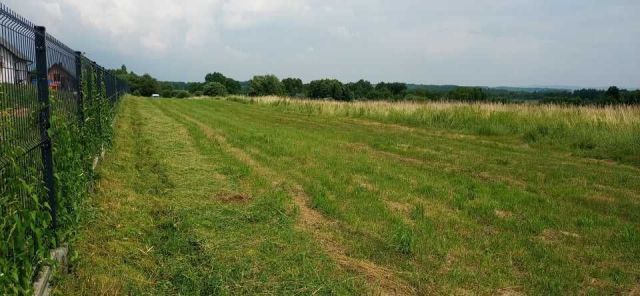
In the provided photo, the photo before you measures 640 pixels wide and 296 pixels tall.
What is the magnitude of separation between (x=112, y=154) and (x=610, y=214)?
28.8ft

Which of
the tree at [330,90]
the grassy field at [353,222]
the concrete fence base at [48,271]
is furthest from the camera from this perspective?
the tree at [330,90]

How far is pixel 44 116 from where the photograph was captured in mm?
4098

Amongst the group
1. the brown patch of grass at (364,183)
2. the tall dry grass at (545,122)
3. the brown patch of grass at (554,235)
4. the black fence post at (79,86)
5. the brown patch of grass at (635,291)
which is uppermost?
the black fence post at (79,86)

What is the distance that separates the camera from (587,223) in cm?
A: 632

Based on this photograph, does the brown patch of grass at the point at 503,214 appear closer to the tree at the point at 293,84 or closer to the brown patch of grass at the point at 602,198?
the brown patch of grass at the point at 602,198

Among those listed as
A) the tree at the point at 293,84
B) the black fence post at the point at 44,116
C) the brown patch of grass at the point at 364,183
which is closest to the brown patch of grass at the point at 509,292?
the brown patch of grass at the point at 364,183

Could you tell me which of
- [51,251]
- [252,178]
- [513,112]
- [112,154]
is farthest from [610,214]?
[513,112]

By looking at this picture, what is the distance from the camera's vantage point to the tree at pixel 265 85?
266 feet

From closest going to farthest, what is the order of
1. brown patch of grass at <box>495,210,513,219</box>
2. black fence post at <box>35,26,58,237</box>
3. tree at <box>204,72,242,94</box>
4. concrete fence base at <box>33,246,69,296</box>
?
concrete fence base at <box>33,246,69,296</box>, black fence post at <box>35,26,58,237</box>, brown patch of grass at <box>495,210,513,219</box>, tree at <box>204,72,242,94</box>

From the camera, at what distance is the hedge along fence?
300 centimetres

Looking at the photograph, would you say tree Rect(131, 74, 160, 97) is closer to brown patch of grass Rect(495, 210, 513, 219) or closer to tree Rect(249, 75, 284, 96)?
tree Rect(249, 75, 284, 96)

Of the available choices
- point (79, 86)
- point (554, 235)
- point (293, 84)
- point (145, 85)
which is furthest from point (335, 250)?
point (293, 84)

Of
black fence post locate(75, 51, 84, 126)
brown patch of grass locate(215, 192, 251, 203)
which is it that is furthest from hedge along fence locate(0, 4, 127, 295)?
brown patch of grass locate(215, 192, 251, 203)

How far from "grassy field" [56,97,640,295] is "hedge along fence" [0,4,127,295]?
0.56 meters
